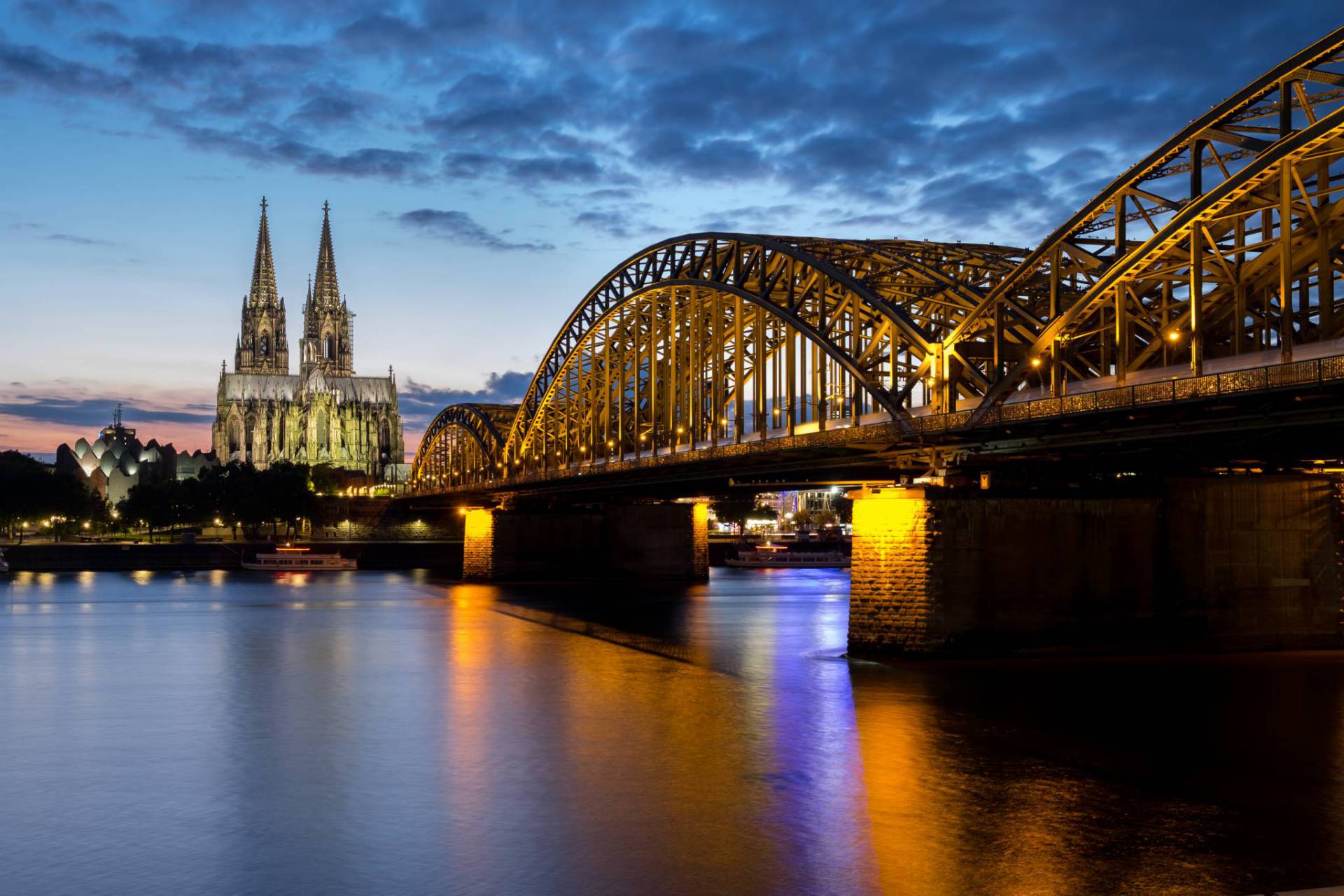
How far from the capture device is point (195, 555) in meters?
149

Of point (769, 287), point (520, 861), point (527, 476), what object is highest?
point (769, 287)

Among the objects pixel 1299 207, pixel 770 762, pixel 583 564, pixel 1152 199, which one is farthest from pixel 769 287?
pixel 583 564

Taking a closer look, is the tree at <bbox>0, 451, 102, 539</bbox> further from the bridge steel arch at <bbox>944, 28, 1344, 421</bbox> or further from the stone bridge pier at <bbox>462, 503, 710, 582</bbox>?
the bridge steel arch at <bbox>944, 28, 1344, 421</bbox>

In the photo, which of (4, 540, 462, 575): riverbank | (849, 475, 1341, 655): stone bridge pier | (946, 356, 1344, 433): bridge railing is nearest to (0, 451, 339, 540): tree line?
(4, 540, 462, 575): riverbank

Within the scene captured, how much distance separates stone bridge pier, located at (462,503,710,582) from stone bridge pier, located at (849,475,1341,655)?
61990mm

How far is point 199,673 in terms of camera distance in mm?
51094

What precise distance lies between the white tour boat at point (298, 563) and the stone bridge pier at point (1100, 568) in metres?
99.7

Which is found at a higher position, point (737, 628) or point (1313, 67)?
point (1313, 67)

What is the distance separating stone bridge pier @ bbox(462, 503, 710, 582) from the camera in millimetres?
110625

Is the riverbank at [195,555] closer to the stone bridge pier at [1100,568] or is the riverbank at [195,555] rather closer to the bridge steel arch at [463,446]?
the bridge steel arch at [463,446]

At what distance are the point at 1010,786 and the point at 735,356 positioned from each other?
49970mm

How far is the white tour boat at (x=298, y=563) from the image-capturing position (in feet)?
456

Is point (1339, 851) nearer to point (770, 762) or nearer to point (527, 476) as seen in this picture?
point (770, 762)

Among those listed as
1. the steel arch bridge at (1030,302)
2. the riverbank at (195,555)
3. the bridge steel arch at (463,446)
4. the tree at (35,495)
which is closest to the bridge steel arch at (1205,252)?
the steel arch bridge at (1030,302)
